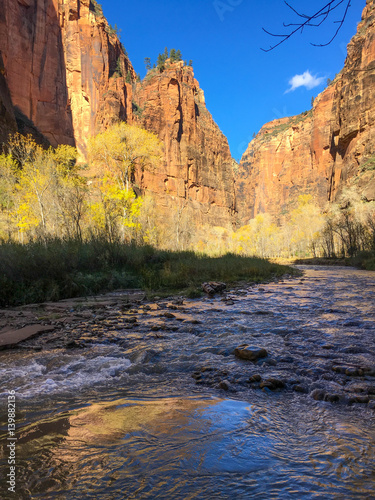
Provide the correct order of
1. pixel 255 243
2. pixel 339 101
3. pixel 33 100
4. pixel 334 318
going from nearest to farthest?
pixel 334 318, pixel 33 100, pixel 339 101, pixel 255 243

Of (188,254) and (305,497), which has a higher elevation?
(188,254)

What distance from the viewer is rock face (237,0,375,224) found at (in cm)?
4288

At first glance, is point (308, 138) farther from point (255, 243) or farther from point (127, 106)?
point (127, 106)

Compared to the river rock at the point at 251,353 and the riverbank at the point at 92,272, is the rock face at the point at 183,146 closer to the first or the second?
the riverbank at the point at 92,272

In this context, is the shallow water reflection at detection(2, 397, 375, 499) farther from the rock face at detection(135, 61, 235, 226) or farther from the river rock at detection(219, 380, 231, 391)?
A: the rock face at detection(135, 61, 235, 226)

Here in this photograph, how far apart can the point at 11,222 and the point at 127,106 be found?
47.9m

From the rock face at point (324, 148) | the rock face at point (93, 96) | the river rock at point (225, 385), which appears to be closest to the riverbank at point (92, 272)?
the river rock at point (225, 385)

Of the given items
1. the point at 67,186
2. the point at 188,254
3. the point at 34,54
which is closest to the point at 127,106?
the point at 34,54

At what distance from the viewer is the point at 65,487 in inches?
44.4

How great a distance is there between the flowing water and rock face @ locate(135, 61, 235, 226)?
58355 mm

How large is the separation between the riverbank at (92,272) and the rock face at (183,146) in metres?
51.2

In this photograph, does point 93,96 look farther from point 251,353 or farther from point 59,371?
point 251,353

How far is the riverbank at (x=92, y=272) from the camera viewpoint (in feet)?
20.1

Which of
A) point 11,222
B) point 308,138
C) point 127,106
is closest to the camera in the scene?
point 11,222
